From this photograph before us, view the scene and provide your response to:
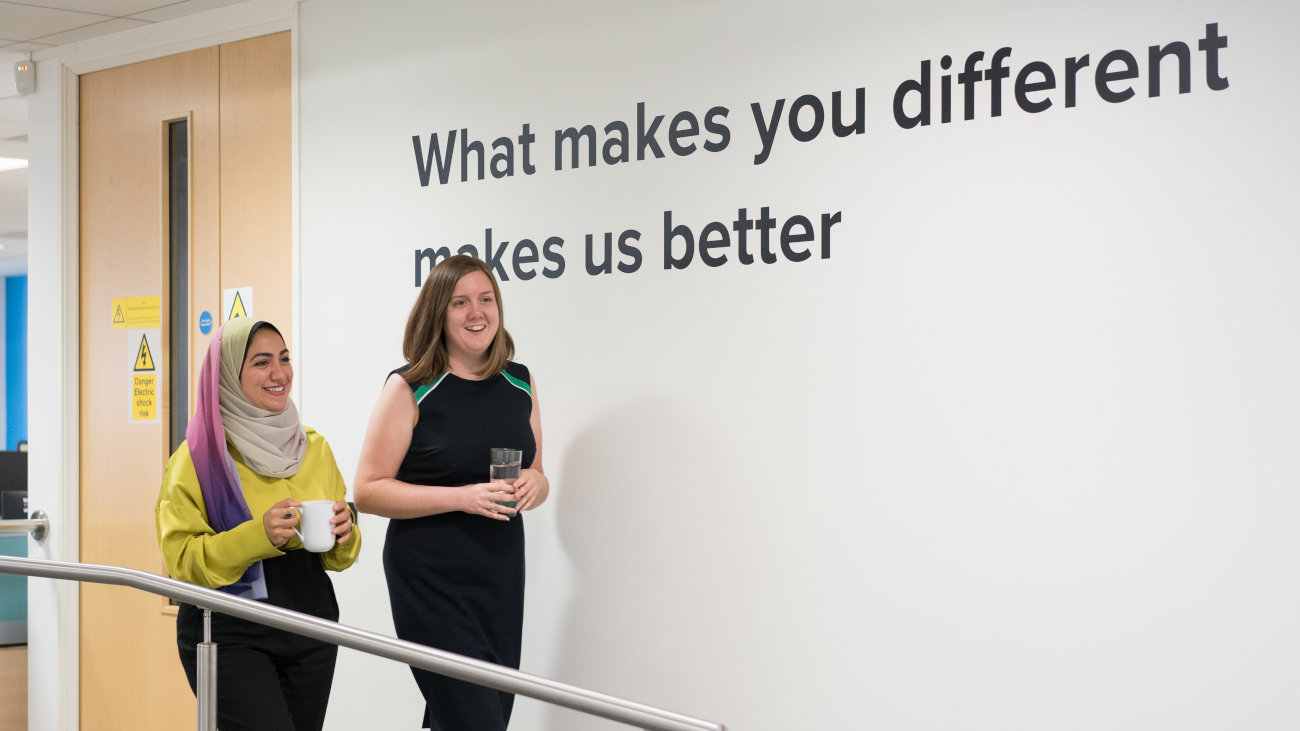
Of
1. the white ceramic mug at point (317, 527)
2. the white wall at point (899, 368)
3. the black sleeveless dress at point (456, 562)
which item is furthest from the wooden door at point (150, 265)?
the white ceramic mug at point (317, 527)

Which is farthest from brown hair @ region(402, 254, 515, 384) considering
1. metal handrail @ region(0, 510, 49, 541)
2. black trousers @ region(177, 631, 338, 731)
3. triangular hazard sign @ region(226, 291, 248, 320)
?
metal handrail @ region(0, 510, 49, 541)

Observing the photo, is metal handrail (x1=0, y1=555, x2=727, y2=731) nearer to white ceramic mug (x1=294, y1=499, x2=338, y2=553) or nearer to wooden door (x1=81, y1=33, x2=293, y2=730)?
white ceramic mug (x1=294, y1=499, x2=338, y2=553)

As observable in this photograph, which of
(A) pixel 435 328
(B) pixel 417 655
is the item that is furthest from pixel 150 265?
(B) pixel 417 655

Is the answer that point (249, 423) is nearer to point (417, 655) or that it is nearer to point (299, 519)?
point (299, 519)

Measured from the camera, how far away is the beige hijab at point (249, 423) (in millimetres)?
2600

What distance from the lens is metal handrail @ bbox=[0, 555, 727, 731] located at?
1.50m

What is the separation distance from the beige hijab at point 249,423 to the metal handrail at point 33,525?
2.58 m

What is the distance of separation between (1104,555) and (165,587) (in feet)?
6.66

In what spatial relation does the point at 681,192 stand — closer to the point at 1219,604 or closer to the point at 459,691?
the point at 459,691

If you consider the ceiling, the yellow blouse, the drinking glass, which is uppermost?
the ceiling

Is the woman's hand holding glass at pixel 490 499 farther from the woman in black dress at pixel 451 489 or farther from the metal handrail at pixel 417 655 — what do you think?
the metal handrail at pixel 417 655

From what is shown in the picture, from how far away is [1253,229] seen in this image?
2.46 metres

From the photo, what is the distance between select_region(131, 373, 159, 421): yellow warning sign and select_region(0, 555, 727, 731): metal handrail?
1.97 meters

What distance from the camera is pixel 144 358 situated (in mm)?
4461
